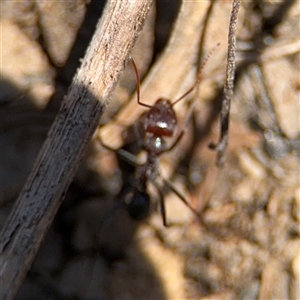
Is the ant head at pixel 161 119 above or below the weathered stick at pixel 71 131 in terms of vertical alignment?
below

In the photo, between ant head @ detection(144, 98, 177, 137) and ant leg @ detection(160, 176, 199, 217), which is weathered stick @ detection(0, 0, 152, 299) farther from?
ant leg @ detection(160, 176, 199, 217)

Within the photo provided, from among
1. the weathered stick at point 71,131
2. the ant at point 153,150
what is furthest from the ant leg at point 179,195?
the weathered stick at point 71,131

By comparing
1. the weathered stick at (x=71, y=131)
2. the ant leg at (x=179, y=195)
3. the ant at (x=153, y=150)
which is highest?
the weathered stick at (x=71, y=131)

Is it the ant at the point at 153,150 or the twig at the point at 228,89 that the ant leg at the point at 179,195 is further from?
the twig at the point at 228,89

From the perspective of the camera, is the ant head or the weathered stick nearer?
the weathered stick

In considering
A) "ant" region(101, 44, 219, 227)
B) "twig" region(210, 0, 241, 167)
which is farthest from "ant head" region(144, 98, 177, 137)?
"twig" region(210, 0, 241, 167)

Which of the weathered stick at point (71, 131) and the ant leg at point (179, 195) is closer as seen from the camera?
the weathered stick at point (71, 131)
